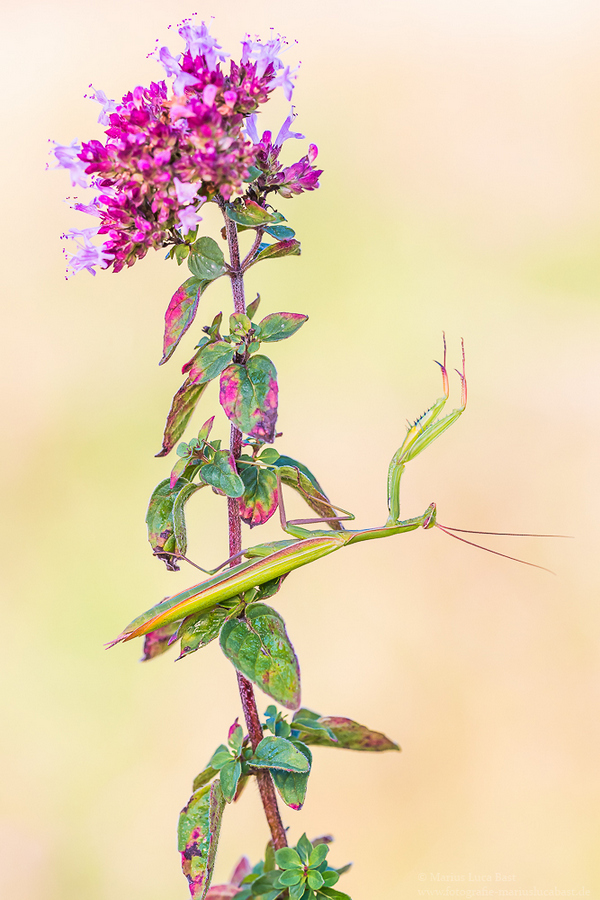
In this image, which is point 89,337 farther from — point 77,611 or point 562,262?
point 562,262

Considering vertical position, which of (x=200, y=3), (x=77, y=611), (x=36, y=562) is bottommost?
(x=77, y=611)

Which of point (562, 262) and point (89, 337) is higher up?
point (562, 262)

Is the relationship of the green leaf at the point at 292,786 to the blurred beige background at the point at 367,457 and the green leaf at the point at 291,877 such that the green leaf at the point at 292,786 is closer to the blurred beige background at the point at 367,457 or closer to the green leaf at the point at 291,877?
the green leaf at the point at 291,877

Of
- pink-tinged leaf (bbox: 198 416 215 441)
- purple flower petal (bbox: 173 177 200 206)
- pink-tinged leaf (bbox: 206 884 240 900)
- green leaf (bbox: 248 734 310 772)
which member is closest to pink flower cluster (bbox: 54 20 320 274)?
purple flower petal (bbox: 173 177 200 206)

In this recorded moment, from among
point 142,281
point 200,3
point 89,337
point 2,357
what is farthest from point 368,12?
point 2,357

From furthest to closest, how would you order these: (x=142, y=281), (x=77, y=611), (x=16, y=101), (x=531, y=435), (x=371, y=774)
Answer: (x=16, y=101) → (x=142, y=281) → (x=531, y=435) → (x=77, y=611) → (x=371, y=774)

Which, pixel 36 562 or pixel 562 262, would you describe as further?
pixel 562 262

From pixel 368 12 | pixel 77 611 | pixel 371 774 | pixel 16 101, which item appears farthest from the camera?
pixel 368 12

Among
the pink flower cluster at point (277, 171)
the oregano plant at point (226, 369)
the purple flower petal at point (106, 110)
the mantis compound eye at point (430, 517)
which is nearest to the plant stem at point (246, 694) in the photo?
the oregano plant at point (226, 369)

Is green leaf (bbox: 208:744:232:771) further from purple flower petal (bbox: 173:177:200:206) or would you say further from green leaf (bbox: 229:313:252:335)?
purple flower petal (bbox: 173:177:200:206)
